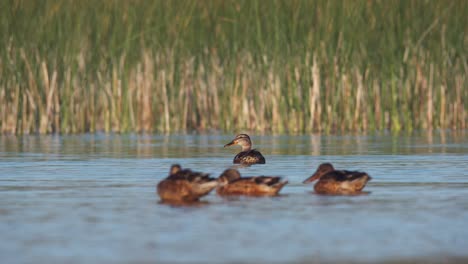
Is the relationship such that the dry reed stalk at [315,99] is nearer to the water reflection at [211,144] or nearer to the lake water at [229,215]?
the water reflection at [211,144]

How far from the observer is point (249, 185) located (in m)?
11.0

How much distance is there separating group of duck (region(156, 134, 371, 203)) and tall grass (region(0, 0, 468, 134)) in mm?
10782

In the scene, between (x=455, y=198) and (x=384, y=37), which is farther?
(x=384, y=37)

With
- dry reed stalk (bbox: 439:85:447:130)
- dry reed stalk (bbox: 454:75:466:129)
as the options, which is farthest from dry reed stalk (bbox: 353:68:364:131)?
dry reed stalk (bbox: 454:75:466:129)

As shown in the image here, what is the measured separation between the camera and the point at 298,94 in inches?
894

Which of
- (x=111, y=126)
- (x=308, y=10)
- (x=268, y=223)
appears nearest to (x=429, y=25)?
(x=308, y=10)

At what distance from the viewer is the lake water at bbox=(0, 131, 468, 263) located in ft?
24.5

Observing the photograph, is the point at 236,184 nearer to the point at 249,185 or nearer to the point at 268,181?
the point at 249,185

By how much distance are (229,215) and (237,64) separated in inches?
542

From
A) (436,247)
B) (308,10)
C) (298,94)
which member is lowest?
(436,247)

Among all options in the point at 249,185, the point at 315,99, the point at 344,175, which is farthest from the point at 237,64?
the point at 249,185

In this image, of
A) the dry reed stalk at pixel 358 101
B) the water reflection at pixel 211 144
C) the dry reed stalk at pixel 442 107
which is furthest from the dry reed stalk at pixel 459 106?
the dry reed stalk at pixel 358 101

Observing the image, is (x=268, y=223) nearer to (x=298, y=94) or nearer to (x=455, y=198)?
(x=455, y=198)

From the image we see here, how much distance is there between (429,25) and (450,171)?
29.3 ft
